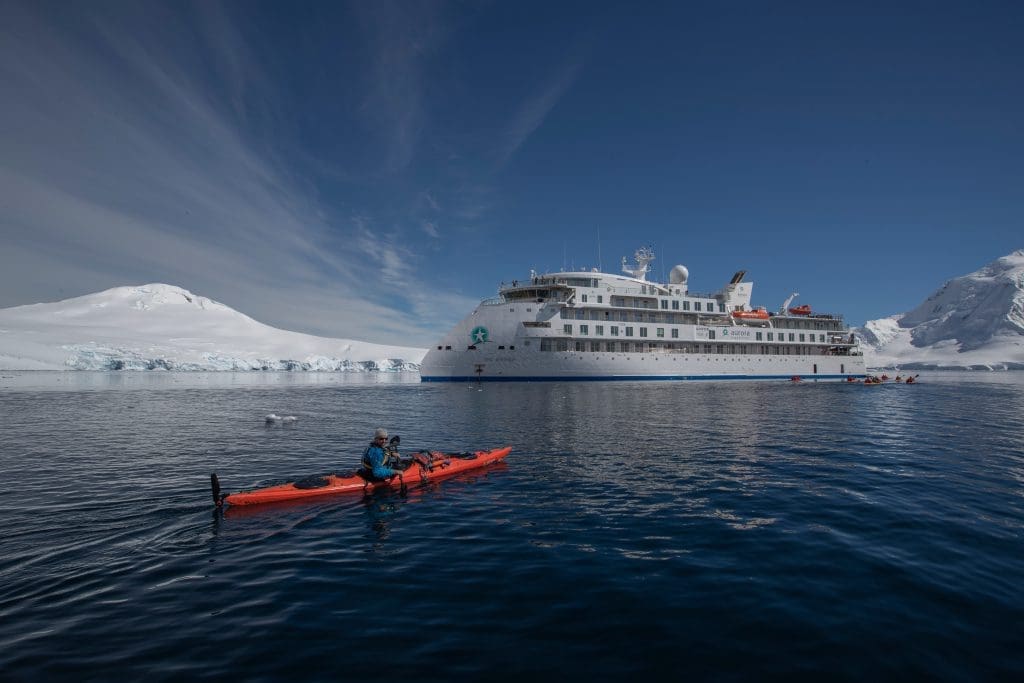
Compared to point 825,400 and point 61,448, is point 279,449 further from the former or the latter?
point 825,400

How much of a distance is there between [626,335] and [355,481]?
53007 millimetres

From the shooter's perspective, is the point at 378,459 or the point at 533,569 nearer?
the point at 533,569

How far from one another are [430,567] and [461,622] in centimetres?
185

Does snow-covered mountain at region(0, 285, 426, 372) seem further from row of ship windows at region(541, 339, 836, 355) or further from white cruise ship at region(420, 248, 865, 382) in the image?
row of ship windows at region(541, 339, 836, 355)

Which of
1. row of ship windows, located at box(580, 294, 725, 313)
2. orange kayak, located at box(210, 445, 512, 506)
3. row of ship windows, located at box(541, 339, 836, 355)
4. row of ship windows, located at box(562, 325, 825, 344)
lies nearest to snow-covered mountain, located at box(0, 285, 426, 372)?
row of ship windows, located at box(541, 339, 836, 355)

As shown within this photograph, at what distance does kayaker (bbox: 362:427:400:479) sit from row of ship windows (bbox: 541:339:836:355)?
44966 millimetres

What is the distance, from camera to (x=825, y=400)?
3738 cm

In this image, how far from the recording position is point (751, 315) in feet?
230

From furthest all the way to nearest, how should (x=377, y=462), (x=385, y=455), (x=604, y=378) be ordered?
(x=604, y=378) < (x=385, y=455) < (x=377, y=462)

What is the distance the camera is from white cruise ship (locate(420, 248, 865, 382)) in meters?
57.2

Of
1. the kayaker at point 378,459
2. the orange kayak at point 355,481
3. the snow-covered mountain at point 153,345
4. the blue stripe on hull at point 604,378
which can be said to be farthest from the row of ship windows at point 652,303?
the snow-covered mountain at point 153,345

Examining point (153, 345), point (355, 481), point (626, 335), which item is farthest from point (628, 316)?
point (153, 345)

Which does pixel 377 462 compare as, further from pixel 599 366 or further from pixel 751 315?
pixel 751 315

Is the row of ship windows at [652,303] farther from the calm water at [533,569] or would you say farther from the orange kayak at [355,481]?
the orange kayak at [355,481]
